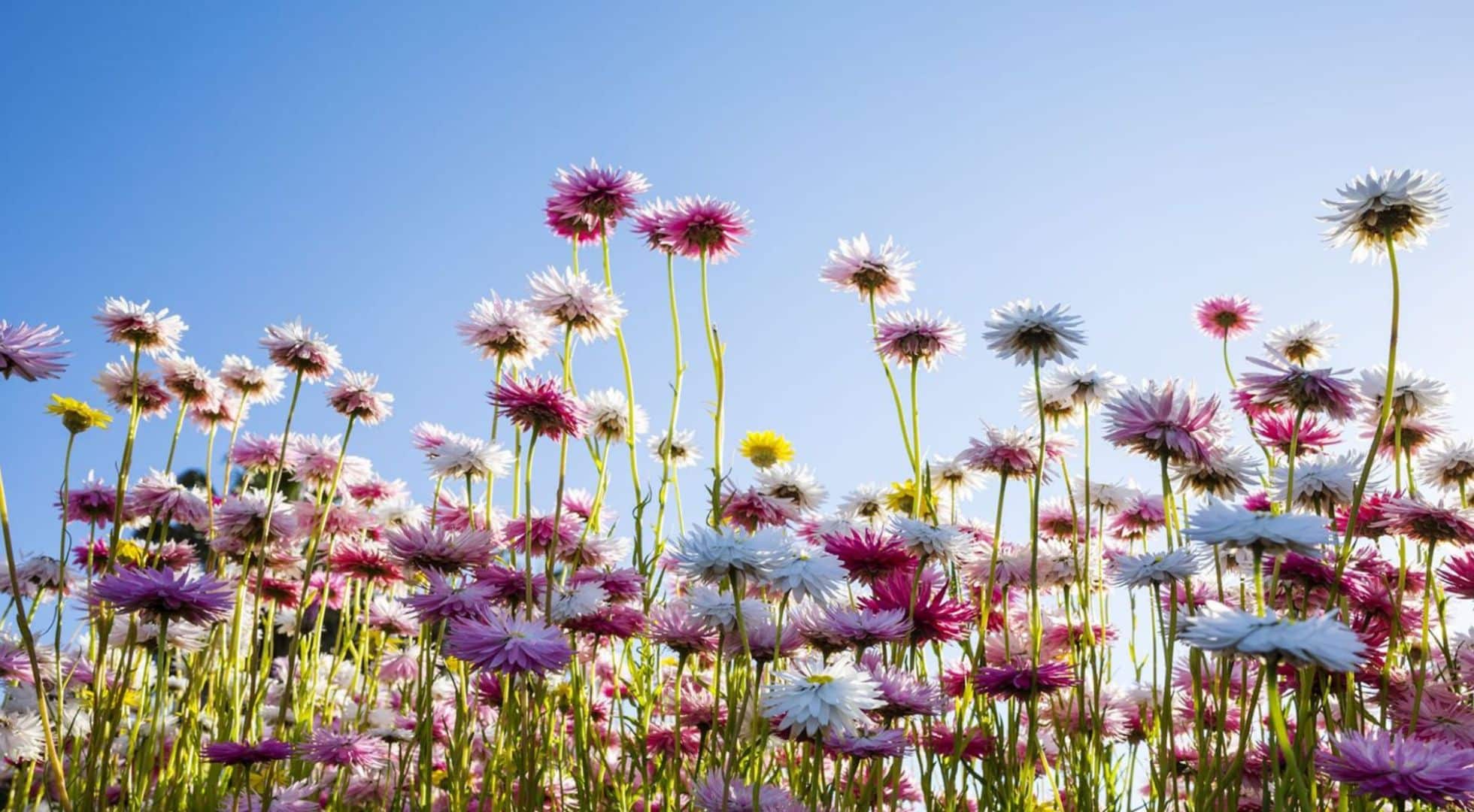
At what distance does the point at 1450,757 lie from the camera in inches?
67.4

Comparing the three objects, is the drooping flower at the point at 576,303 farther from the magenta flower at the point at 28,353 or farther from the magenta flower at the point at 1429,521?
the magenta flower at the point at 1429,521

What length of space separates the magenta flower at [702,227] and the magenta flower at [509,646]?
4.94 feet

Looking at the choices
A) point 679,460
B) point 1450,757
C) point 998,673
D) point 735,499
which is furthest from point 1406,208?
point 679,460

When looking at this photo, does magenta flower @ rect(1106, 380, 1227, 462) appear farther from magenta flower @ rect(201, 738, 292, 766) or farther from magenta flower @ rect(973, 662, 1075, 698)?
magenta flower @ rect(201, 738, 292, 766)

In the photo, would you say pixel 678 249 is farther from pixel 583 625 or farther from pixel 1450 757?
pixel 1450 757

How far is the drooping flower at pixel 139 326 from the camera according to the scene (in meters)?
3.32

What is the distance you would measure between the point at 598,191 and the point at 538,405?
1.06 metres

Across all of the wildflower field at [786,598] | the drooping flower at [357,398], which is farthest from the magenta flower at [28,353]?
the drooping flower at [357,398]

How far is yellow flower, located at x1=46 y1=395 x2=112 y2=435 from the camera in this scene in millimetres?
3117

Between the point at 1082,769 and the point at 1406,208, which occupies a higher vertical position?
the point at 1406,208

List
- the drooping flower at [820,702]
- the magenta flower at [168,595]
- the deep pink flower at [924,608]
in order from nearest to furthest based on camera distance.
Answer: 1. the drooping flower at [820,702]
2. the magenta flower at [168,595]
3. the deep pink flower at [924,608]

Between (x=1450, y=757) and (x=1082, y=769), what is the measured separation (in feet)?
2.86

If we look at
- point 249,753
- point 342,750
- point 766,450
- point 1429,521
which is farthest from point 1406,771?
point 766,450

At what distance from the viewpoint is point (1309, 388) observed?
8.05 ft
